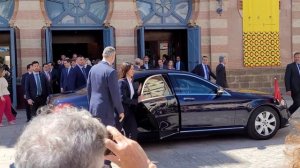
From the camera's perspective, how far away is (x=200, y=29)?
1631 centimetres

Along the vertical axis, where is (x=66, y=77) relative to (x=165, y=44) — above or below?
below

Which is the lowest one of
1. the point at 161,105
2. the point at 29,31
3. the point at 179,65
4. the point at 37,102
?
the point at 37,102

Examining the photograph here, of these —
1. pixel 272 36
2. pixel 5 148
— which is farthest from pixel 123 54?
pixel 5 148

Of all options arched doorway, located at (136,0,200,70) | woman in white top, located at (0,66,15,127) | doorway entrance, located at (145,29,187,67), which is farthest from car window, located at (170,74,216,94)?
doorway entrance, located at (145,29,187,67)

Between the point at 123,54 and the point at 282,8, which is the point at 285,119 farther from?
the point at 282,8

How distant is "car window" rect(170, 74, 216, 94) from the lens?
8938 mm

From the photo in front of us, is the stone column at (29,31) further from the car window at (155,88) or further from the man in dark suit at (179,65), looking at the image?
the car window at (155,88)

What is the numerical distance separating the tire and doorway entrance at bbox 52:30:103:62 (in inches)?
434

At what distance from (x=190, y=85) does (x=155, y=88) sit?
74cm

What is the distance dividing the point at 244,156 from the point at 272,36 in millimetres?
10049

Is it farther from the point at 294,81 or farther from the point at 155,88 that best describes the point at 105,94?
the point at 294,81

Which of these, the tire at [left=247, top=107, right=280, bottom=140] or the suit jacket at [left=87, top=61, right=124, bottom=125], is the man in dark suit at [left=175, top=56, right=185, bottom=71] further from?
the suit jacket at [left=87, top=61, right=124, bottom=125]

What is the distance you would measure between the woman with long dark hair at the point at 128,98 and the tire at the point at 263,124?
2.47 m

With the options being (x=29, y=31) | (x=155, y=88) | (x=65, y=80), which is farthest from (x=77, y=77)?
(x=155, y=88)
